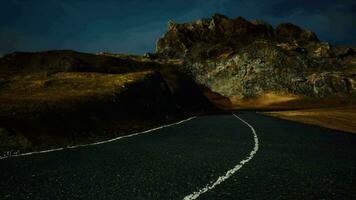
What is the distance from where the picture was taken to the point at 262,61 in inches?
5113

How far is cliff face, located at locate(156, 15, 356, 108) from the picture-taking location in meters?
123

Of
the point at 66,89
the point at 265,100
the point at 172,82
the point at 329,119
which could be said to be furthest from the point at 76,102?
the point at 265,100

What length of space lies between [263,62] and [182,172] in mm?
122016

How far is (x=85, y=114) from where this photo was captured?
2905 cm

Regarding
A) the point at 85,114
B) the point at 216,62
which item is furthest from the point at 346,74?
the point at 85,114

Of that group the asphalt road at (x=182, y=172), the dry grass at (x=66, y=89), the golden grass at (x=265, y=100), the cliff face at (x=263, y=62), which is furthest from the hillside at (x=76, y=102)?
the cliff face at (x=263, y=62)

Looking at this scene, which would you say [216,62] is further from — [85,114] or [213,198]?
[213,198]

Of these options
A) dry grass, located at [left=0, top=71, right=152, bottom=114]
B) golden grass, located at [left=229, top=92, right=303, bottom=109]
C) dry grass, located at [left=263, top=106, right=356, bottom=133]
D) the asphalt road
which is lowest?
golden grass, located at [left=229, top=92, right=303, bottom=109]

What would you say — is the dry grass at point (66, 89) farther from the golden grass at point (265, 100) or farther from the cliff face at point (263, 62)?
the cliff face at point (263, 62)

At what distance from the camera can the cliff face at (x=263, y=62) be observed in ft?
403

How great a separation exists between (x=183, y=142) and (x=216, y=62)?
390 ft

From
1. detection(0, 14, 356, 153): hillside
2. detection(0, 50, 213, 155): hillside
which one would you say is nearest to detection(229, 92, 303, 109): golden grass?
detection(0, 14, 356, 153): hillside

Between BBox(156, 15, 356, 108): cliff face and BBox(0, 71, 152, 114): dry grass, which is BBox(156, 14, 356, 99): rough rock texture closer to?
BBox(156, 15, 356, 108): cliff face

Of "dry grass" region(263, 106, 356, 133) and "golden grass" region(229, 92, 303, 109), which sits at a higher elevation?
"dry grass" region(263, 106, 356, 133)
